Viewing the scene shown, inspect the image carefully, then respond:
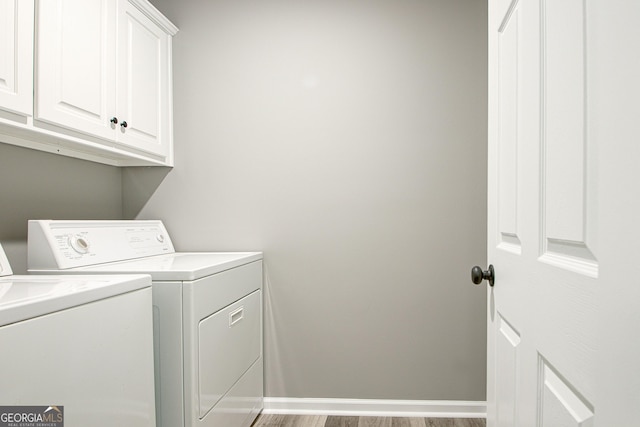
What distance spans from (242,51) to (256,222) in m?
0.95

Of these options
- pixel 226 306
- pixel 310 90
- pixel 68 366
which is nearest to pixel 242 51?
pixel 310 90

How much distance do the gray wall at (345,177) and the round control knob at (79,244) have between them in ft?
2.21

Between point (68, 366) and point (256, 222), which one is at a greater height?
point (256, 222)

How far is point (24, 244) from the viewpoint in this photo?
1729 mm

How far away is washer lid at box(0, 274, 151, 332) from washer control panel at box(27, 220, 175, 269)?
24 cm

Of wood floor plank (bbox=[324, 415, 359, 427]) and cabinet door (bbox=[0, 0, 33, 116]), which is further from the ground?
cabinet door (bbox=[0, 0, 33, 116])

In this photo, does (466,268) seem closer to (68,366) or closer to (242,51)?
(242,51)

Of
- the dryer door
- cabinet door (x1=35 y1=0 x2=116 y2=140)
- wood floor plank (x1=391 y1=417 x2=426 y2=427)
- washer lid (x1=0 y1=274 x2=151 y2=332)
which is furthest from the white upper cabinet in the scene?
wood floor plank (x1=391 y1=417 x2=426 y2=427)

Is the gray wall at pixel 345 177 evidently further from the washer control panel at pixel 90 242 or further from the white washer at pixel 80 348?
the white washer at pixel 80 348

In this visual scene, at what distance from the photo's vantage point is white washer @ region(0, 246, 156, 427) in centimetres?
84

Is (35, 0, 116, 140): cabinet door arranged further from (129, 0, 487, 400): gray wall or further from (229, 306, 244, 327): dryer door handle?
(229, 306, 244, 327): dryer door handle

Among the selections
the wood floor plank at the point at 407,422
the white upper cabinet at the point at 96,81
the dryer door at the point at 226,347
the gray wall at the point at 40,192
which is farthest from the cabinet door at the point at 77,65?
the wood floor plank at the point at 407,422

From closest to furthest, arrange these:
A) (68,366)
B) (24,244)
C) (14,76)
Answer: (68,366)
(14,76)
(24,244)

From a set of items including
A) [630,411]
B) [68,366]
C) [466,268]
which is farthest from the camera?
[466,268]
